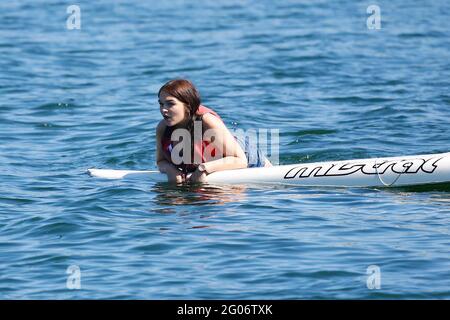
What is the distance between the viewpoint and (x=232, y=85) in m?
16.9

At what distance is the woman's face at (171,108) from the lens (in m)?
9.73

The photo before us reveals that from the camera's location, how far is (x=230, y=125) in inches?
551

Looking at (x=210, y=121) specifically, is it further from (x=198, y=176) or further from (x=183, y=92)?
(x=198, y=176)

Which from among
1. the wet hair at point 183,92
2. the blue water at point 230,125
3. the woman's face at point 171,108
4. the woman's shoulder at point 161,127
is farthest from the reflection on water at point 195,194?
the wet hair at point 183,92

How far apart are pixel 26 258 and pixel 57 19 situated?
16.0 metres

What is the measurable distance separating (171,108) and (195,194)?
846mm

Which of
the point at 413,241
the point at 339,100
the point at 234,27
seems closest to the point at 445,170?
the point at 413,241

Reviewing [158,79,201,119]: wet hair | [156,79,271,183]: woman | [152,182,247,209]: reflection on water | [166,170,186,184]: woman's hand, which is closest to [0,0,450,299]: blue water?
[152,182,247,209]: reflection on water

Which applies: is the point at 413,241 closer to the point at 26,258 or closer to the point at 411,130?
the point at 26,258

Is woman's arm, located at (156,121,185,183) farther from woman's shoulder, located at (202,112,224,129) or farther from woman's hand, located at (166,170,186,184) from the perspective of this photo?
woman's shoulder, located at (202,112,224,129)

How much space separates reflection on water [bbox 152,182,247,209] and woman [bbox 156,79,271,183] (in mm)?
120

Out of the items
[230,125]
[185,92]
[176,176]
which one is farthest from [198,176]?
[230,125]

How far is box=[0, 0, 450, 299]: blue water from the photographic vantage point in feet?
24.8

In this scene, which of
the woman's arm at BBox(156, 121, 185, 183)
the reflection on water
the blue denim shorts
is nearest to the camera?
the reflection on water
